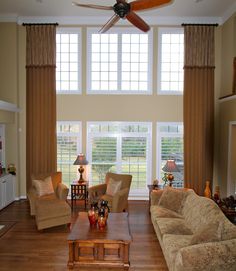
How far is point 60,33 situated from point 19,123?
2934mm

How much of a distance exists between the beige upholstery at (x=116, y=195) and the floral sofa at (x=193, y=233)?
851mm

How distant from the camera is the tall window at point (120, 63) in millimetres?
7816

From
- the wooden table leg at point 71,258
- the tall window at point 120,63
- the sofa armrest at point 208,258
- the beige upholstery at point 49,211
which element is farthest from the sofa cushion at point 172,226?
the tall window at point 120,63

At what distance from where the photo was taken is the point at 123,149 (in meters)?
7.93

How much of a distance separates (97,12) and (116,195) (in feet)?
16.4

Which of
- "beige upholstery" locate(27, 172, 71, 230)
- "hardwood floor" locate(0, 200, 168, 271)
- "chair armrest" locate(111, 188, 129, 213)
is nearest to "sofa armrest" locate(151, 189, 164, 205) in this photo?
"hardwood floor" locate(0, 200, 168, 271)

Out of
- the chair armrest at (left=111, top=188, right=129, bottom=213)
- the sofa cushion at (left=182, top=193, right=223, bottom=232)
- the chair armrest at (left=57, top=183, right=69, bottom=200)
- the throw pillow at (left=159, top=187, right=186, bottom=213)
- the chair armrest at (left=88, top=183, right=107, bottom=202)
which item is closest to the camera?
the sofa cushion at (left=182, top=193, right=223, bottom=232)

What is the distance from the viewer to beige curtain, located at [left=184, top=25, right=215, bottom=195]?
24.6ft

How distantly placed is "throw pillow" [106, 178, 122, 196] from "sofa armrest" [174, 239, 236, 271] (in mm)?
3305

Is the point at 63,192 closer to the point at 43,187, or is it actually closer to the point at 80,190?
the point at 43,187

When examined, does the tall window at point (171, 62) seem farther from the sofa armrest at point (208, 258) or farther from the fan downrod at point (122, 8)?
the sofa armrest at point (208, 258)

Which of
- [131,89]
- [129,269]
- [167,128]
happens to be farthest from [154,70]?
[129,269]

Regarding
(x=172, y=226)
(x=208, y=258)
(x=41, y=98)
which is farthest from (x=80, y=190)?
(x=208, y=258)

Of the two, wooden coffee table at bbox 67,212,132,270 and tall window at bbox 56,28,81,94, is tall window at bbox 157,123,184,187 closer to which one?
tall window at bbox 56,28,81,94
